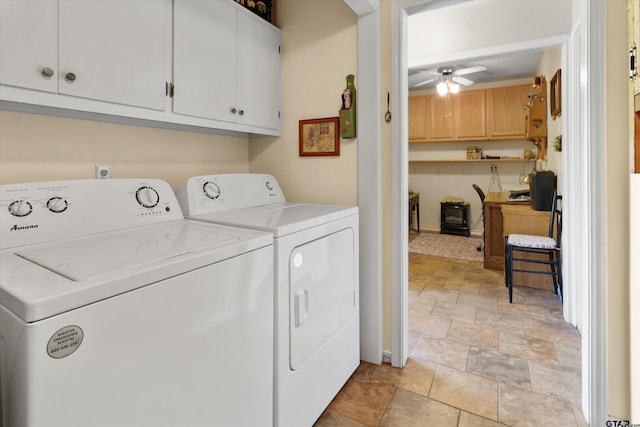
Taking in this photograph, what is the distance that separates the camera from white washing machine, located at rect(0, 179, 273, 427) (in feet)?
2.19

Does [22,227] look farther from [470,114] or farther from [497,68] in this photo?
[470,114]

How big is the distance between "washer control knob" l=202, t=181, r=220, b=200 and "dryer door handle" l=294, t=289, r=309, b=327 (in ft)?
2.43

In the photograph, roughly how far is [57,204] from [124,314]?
72 cm

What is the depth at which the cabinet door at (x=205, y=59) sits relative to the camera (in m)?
1.60

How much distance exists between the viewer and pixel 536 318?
2.63 m

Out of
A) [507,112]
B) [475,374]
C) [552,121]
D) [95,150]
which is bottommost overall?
[475,374]

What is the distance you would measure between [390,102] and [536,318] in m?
2.04

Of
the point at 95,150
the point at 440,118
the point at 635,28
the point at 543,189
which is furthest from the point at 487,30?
the point at 95,150

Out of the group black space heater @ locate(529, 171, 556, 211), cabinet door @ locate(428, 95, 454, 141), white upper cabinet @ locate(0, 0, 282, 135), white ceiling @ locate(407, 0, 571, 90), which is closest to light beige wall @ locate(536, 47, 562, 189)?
black space heater @ locate(529, 171, 556, 211)

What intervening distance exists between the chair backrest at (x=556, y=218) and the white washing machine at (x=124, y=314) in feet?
9.11

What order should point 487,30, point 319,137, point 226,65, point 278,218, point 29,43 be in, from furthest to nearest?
point 487,30 < point 319,137 < point 226,65 < point 278,218 < point 29,43

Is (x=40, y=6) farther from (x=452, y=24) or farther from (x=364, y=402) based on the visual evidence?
(x=452, y=24)

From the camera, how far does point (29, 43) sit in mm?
1119

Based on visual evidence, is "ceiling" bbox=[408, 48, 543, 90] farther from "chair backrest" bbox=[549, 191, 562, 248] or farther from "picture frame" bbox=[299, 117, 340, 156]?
"picture frame" bbox=[299, 117, 340, 156]
